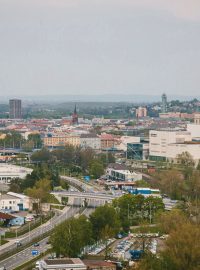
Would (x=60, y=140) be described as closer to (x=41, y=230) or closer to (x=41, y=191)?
(x=41, y=191)

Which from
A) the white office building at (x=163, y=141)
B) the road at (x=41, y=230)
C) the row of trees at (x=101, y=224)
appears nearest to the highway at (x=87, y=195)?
the road at (x=41, y=230)

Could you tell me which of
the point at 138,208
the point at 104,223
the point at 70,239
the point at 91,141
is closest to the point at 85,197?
the point at 138,208

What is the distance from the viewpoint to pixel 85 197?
23953 millimetres

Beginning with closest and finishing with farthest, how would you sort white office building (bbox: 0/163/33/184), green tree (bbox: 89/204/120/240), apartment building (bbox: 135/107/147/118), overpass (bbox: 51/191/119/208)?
green tree (bbox: 89/204/120/240)
overpass (bbox: 51/191/119/208)
white office building (bbox: 0/163/33/184)
apartment building (bbox: 135/107/147/118)

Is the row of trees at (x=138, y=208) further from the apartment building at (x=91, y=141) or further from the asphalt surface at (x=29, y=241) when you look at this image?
the apartment building at (x=91, y=141)

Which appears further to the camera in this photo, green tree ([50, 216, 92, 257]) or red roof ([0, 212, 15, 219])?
red roof ([0, 212, 15, 219])

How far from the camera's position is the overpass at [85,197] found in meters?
23.3

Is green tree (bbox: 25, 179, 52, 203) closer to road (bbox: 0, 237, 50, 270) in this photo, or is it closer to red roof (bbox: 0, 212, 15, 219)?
red roof (bbox: 0, 212, 15, 219)

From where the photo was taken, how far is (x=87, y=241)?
15664 millimetres

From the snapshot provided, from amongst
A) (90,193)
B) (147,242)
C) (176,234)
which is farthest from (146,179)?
(176,234)

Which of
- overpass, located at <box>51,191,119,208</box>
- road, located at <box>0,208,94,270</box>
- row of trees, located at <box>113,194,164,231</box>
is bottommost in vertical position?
overpass, located at <box>51,191,119,208</box>

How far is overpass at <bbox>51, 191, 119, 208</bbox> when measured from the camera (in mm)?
23312

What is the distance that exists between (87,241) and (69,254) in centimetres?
86

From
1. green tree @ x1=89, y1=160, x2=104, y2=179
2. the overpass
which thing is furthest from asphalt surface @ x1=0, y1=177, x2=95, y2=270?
green tree @ x1=89, y1=160, x2=104, y2=179
